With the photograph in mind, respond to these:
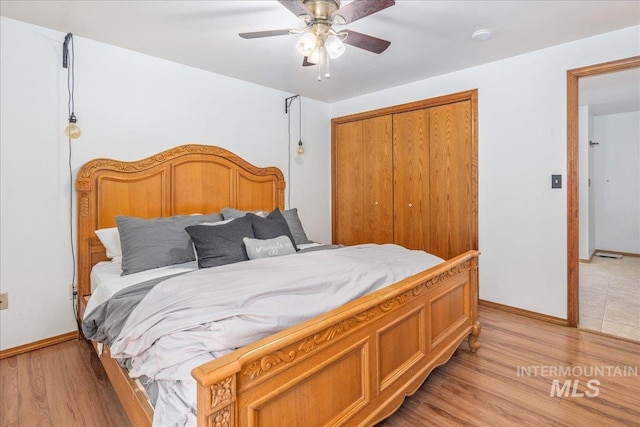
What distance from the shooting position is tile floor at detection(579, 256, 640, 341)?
8.95ft

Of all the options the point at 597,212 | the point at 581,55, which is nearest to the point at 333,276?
the point at 581,55

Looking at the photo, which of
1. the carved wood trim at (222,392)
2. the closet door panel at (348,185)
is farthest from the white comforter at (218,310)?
the closet door panel at (348,185)

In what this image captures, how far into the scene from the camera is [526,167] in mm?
2980

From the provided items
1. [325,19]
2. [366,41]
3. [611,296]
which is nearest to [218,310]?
[325,19]

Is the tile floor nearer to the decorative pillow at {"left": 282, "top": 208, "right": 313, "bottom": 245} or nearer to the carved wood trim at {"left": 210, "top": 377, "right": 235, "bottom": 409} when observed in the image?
the decorative pillow at {"left": 282, "top": 208, "right": 313, "bottom": 245}

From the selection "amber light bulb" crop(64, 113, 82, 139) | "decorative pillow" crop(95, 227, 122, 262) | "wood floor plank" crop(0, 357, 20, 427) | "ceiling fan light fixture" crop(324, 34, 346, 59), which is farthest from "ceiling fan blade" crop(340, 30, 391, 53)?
"wood floor plank" crop(0, 357, 20, 427)

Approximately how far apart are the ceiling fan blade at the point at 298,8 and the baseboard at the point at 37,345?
110 inches

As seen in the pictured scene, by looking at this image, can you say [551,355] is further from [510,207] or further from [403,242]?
[403,242]

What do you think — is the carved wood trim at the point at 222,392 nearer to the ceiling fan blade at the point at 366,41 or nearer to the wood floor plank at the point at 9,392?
the wood floor plank at the point at 9,392

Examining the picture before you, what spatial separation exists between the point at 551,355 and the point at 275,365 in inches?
87.2

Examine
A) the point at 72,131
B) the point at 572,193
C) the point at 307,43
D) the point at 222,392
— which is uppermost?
the point at 307,43

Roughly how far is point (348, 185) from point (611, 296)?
3.13 m

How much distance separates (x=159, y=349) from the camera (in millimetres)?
1138

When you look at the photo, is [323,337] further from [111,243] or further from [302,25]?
[302,25]
